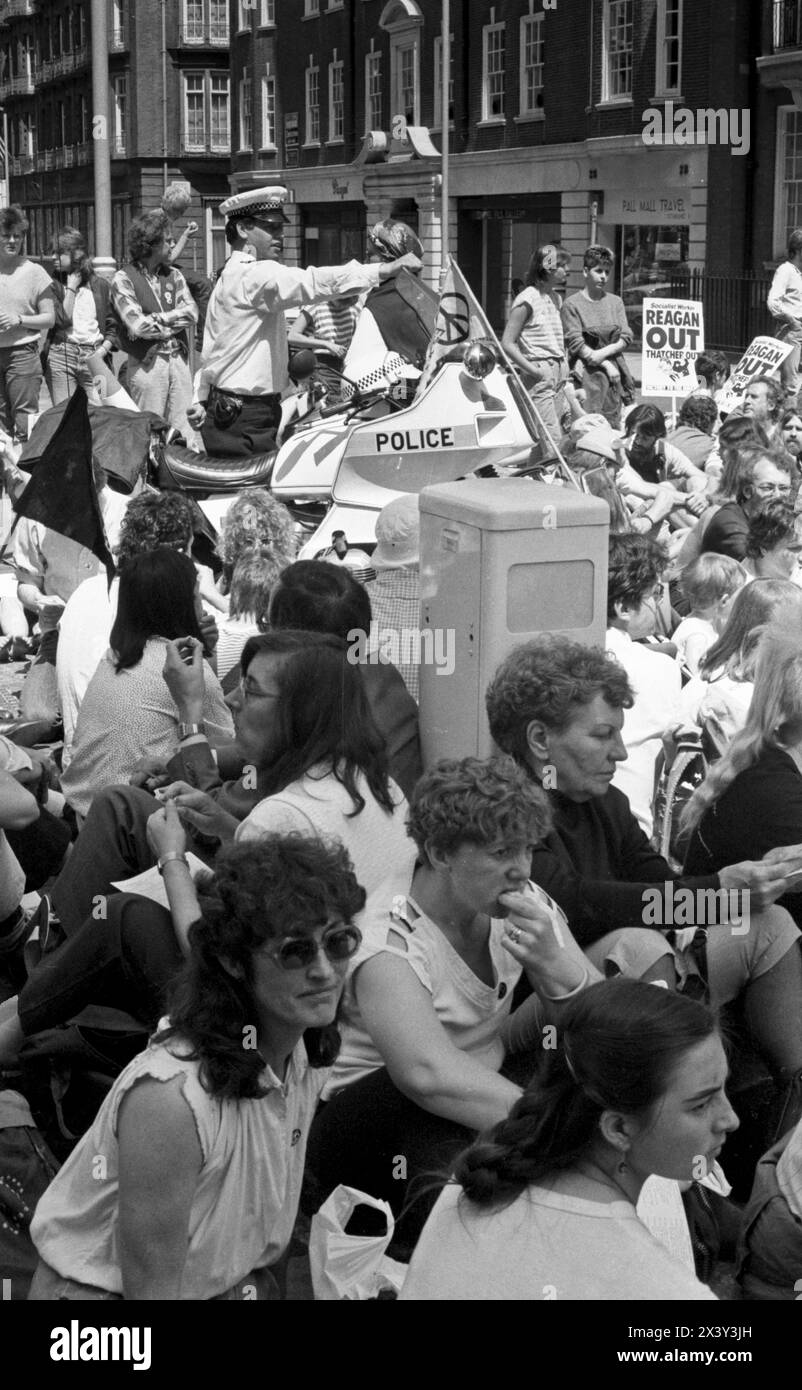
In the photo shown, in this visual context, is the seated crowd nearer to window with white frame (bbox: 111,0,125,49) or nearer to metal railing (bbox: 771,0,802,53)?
metal railing (bbox: 771,0,802,53)

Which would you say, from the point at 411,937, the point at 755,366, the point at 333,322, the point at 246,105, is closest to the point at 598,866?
the point at 411,937

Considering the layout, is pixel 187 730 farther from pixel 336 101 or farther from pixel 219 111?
pixel 219 111

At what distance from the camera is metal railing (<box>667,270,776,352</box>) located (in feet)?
87.6

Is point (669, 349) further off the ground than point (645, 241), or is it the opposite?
point (645, 241)

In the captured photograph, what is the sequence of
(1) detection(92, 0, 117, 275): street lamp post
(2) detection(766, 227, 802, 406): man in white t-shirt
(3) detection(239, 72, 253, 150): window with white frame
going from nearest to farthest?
1. (1) detection(92, 0, 117, 275): street lamp post
2. (2) detection(766, 227, 802, 406): man in white t-shirt
3. (3) detection(239, 72, 253, 150): window with white frame

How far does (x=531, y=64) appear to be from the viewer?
120ft

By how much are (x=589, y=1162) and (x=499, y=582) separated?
7.46ft

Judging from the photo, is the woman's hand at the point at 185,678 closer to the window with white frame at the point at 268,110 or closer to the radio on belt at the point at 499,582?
the radio on belt at the point at 499,582

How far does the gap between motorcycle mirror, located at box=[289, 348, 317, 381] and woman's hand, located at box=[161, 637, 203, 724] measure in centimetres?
513

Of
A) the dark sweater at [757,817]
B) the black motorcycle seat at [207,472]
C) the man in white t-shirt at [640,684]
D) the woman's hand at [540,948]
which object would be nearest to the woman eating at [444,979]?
the woman's hand at [540,948]

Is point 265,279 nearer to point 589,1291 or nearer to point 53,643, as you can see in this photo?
point 53,643

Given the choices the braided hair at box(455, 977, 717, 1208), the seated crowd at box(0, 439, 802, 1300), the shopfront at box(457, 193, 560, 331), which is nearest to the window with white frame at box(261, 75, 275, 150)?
the shopfront at box(457, 193, 560, 331)

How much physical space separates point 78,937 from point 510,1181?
1.58 meters

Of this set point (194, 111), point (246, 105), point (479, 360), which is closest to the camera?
point (479, 360)
